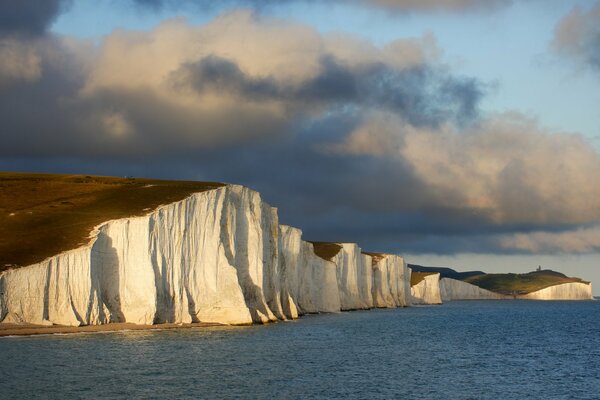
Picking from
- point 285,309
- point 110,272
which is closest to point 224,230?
point 110,272

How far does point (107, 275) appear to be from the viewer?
2426 inches

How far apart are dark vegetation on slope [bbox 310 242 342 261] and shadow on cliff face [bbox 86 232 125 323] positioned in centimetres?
6051

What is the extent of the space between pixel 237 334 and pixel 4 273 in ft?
60.3

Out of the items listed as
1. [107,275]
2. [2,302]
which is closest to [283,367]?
[107,275]

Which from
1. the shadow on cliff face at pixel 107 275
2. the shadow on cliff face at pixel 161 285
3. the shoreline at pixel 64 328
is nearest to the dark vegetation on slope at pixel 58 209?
the shadow on cliff face at pixel 107 275

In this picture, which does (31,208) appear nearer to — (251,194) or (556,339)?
(251,194)

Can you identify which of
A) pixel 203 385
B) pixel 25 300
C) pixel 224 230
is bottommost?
pixel 203 385

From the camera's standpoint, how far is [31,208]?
7162 centimetres

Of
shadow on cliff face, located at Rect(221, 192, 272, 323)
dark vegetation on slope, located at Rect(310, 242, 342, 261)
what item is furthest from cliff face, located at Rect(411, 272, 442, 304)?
shadow on cliff face, located at Rect(221, 192, 272, 323)

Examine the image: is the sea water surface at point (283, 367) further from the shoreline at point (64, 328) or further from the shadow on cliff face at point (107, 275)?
the shadow on cliff face at point (107, 275)

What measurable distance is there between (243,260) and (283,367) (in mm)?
32191

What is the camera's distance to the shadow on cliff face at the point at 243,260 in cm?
7150

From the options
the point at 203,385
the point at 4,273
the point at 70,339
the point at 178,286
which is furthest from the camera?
the point at 178,286

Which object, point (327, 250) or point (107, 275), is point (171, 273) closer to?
point (107, 275)
